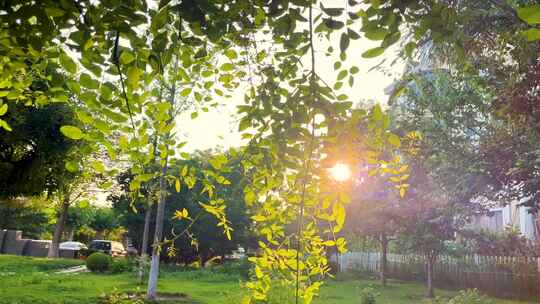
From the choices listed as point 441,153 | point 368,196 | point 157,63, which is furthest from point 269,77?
point 368,196

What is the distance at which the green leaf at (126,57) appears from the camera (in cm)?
140

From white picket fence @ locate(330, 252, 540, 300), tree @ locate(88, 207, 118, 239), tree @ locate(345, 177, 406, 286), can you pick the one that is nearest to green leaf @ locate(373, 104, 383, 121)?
tree @ locate(345, 177, 406, 286)

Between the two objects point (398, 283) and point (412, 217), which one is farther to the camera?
point (398, 283)

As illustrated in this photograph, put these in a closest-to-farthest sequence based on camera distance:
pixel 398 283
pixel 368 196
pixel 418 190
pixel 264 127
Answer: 1. pixel 264 127
2. pixel 418 190
3. pixel 368 196
4. pixel 398 283

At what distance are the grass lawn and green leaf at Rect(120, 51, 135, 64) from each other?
711cm

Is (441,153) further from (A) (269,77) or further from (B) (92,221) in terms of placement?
(B) (92,221)

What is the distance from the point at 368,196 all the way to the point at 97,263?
12.6 metres

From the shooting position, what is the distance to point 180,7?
47.4 inches

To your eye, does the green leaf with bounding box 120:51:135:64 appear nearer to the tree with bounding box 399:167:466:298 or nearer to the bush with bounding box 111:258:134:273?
the tree with bounding box 399:167:466:298

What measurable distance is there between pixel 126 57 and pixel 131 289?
46.9ft

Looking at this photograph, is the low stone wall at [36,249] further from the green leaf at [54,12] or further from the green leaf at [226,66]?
the green leaf at [54,12]

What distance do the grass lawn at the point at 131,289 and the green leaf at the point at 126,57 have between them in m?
7.11

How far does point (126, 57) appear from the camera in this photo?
1.41 m

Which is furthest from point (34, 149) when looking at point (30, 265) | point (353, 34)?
point (30, 265)
